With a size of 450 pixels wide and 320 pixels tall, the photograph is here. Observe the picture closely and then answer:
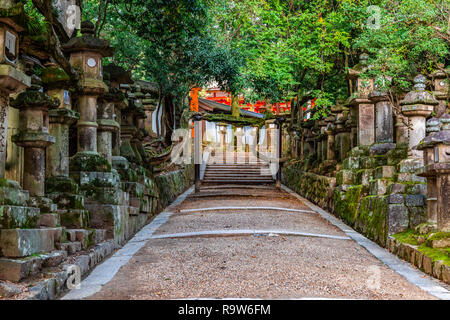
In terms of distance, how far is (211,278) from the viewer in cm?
589

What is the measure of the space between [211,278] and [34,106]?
9.58ft

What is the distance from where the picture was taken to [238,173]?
76.1 ft

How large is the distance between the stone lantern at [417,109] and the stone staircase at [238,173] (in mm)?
13191

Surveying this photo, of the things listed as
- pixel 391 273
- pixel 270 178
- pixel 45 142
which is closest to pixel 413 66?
pixel 391 273

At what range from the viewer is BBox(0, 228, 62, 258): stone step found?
4.70m

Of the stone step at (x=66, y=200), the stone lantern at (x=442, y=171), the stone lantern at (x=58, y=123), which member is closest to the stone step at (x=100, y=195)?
the stone lantern at (x=58, y=123)

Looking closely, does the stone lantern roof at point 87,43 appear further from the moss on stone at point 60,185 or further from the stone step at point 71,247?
the stone step at point 71,247

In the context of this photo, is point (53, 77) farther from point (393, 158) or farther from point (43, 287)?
point (393, 158)

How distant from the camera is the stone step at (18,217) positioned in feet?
15.5

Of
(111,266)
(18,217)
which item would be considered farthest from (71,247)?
(18,217)

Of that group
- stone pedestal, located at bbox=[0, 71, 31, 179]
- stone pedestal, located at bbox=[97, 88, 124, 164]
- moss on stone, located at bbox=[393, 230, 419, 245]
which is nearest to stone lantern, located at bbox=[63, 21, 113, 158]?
stone pedestal, located at bbox=[97, 88, 124, 164]

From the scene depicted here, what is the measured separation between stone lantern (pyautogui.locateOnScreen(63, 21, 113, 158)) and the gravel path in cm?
202

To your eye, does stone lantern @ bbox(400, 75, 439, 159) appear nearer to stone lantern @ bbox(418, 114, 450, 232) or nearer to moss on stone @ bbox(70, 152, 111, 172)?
stone lantern @ bbox(418, 114, 450, 232)
